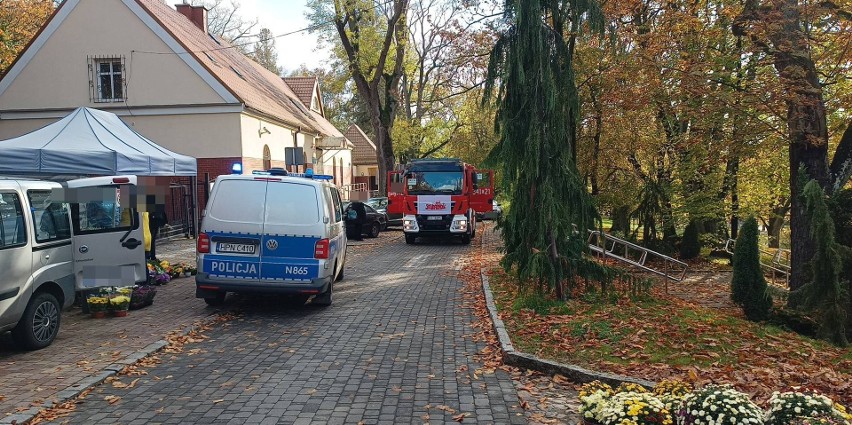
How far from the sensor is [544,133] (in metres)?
8.66

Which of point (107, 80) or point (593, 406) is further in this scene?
point (107, 80)

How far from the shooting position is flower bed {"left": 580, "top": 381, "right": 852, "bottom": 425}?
3.86 meters

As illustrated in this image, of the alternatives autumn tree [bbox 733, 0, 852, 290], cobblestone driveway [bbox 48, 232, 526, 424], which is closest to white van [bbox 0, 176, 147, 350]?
cobblestone driveway [bbox 48, 232, 526, 424]

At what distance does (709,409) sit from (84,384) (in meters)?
5.43

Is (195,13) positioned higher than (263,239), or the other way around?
(195,13)

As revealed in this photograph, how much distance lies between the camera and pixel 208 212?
337 inches

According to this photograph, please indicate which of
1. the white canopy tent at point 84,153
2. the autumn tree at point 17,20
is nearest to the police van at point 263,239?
the white canopy tent at point 84,153

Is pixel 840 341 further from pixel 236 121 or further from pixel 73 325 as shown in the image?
pixel 236 121

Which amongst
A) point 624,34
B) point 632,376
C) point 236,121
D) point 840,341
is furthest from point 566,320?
point 236,121

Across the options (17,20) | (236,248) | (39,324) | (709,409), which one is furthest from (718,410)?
(17,20)

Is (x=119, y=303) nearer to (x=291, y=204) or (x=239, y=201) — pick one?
(x=239, y=201)

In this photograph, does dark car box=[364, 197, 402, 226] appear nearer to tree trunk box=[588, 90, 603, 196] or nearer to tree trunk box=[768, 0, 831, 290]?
tree trunk box=[588, 90, 603, 196]

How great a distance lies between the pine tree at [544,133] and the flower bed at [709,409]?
4.49 meters

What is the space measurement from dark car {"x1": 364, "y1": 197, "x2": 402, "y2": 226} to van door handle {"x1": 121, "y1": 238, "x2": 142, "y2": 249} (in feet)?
56.6
